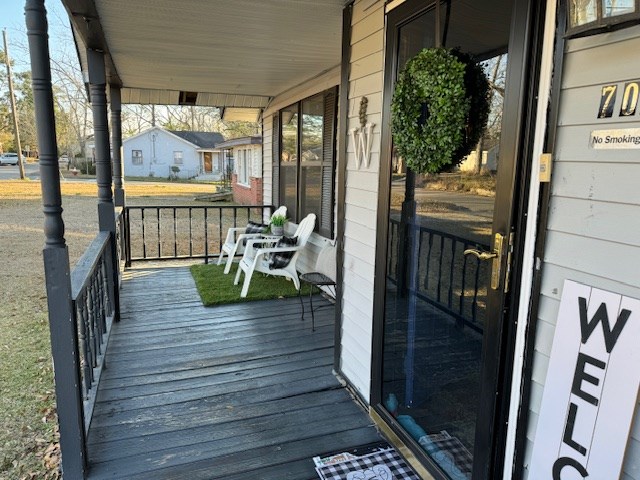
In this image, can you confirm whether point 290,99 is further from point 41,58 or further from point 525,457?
point 525,457

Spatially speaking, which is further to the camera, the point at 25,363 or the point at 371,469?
the point at 25,363

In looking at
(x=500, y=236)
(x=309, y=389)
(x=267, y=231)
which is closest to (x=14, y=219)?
(x=267, y=231)

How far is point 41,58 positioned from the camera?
1789mm

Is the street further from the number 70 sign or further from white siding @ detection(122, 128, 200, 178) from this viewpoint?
the number 70 sign

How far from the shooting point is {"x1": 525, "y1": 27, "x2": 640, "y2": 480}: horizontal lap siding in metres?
1.09

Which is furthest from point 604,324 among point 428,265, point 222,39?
point 222,39

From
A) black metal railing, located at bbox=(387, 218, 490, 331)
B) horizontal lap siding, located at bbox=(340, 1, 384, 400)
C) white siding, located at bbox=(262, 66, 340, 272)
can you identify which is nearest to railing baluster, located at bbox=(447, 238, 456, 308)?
black metal railing, located at bbox=(387, 218, 490, 331)

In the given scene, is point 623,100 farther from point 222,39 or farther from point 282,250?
point 282,250

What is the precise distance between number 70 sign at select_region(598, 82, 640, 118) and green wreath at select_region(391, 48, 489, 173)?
446 mm

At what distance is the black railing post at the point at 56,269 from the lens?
5.88 ft

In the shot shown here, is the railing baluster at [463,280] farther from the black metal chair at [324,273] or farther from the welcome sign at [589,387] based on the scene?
the black metal chair at [324,273]

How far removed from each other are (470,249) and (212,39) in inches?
108

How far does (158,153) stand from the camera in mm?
31500

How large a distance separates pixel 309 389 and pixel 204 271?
3304 millimetres
